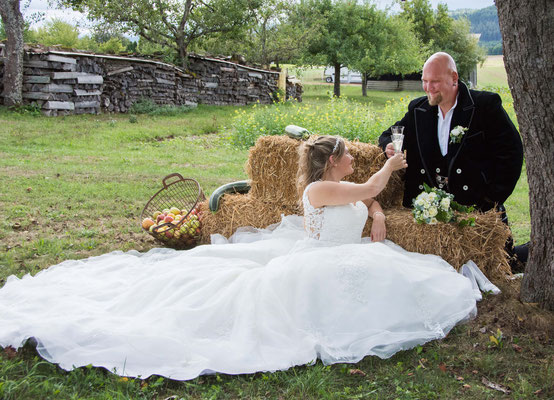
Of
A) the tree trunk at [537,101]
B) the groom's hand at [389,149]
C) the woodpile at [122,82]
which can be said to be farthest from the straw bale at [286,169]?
the woodpile at [122,82]

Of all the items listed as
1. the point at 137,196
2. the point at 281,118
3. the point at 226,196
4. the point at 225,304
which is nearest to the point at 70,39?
the point at 281,118

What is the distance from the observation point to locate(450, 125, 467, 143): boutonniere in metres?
4.86

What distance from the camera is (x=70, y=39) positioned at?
3186 cm

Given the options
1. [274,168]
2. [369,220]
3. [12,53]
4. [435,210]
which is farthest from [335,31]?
[435,210]

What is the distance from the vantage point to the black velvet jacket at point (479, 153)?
4812 millimetres

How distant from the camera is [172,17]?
21.3 meters

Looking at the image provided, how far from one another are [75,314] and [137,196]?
4.40 meters

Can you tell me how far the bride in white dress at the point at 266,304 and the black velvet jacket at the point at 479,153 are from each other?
735 millimetres

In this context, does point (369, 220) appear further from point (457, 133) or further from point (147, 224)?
point (147, 224)

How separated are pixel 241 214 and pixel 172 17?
17.6m

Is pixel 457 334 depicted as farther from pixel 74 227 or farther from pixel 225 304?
pixel 74 227

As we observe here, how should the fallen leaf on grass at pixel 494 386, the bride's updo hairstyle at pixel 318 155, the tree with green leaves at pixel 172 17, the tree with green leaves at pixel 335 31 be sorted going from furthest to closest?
the tree with green leaves at pixel 335 31 < the tree with green leaves at pixel 172 17 < the bride's updo hairstyle at pixel 318 155 < the fallen leaf on grass at pixel 494 386

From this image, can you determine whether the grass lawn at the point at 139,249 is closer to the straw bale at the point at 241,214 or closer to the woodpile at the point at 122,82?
the straw bale at the point at 241,214

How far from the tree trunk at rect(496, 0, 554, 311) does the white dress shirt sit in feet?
4.26
